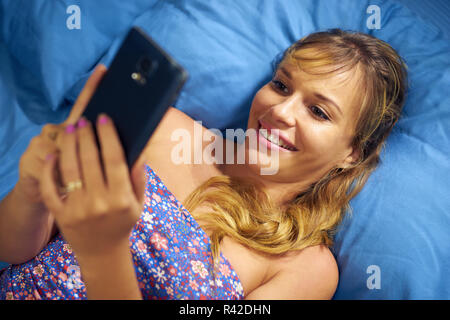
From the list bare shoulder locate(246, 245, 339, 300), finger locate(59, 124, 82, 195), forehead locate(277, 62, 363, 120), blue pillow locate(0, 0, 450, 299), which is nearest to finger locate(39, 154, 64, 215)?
finger locate(59, 124, 82, 195)

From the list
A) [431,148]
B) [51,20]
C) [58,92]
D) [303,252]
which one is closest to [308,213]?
[303,252]

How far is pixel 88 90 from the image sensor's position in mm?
589

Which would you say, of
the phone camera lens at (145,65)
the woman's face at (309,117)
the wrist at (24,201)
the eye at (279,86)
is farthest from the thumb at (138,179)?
the eye at (279,86)

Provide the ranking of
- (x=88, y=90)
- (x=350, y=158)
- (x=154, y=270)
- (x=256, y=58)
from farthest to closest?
(x=256, y=58) < (x=350, y=158) < (x=154, y=270) < (x=88, y=90)

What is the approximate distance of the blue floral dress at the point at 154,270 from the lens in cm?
84

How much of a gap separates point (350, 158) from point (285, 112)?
25 cm

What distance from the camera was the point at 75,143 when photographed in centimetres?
50

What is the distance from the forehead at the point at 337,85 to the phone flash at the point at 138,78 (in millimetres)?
522

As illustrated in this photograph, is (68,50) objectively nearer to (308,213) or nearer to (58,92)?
(58,92)

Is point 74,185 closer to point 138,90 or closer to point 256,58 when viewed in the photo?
point 138,90

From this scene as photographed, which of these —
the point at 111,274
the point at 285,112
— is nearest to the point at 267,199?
the point at 285,112

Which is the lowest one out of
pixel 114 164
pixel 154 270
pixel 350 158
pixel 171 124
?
pixel 154 270

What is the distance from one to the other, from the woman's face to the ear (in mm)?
61
